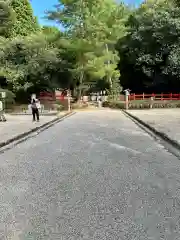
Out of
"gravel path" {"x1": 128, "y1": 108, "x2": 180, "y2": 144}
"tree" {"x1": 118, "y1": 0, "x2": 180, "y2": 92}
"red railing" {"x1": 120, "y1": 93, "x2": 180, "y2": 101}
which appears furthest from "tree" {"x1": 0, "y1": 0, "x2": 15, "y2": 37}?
"tree" {"x1": 118, "y1": 0, "x2": 180, "y2": 92}

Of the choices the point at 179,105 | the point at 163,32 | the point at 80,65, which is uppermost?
the point at 163,32

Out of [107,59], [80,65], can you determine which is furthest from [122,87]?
[80,65]

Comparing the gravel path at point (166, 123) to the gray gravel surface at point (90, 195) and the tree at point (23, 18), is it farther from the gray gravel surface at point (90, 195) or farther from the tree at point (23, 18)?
the tree at point (23, 18)

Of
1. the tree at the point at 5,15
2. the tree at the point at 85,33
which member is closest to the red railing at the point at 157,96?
the tree at the point at 85,33

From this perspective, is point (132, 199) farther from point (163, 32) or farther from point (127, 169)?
point (163, 32)

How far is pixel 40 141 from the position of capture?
14836 mm

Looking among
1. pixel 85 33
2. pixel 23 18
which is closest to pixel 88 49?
pixel 85 33

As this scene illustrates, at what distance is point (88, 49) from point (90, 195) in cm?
4167

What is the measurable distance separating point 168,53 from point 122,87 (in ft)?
32.6

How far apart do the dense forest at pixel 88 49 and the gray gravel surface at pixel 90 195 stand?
105ft

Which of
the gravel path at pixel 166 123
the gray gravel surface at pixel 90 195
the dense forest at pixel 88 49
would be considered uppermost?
the dense forest at pixel 88 49

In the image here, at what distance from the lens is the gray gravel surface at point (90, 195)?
4641mm

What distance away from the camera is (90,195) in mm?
6297

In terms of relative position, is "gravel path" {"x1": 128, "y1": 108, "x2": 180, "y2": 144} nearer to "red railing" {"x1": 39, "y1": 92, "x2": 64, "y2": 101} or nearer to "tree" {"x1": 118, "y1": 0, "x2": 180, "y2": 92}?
"red railing" {"x1": 39, "y1": 92, "x2": 64, "y2": 101}
